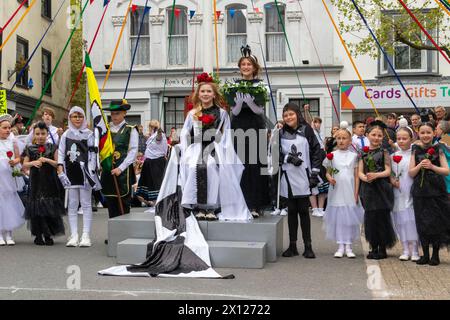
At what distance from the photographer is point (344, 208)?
27.6 ft

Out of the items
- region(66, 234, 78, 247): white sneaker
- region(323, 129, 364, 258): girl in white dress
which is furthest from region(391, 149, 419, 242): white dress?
region(66, 234, 78, 247): white sneaker

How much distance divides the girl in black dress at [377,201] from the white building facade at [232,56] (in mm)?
14842

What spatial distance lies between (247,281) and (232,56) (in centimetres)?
1830

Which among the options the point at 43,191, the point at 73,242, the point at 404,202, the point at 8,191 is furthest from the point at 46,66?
the point at 404,202

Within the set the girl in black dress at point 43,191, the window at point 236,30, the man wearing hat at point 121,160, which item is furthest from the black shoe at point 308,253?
the window at point 236,30

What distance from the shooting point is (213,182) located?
814cm

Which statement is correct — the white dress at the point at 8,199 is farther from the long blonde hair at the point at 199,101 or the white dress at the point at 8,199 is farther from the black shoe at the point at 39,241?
the long blonde hair at the point at 199,101

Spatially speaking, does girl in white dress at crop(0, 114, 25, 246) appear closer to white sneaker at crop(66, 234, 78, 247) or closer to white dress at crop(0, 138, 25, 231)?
white dress at crop(0, 138, 25, 231)

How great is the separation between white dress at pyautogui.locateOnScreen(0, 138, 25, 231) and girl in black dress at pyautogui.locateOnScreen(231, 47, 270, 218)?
139 inches

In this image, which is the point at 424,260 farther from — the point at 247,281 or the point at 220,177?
the point at 220,177

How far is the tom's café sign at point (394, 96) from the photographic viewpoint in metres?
22.4

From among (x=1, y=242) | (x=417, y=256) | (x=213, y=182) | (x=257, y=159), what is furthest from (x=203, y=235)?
(x=1, y=242)

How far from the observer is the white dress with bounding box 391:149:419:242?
8054 mm
